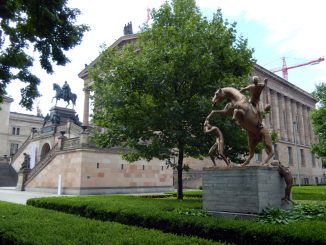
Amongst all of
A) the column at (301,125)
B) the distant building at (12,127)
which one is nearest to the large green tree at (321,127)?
the column at (301,125)

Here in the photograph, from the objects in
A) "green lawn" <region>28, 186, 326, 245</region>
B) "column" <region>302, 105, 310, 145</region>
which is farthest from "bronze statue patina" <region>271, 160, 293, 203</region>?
"column" <region>302, 105, 310, 145</region>

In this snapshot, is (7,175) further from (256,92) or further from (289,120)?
(289,120)

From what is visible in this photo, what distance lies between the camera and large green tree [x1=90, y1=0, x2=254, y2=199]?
1853cm

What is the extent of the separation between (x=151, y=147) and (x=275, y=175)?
8841 mm

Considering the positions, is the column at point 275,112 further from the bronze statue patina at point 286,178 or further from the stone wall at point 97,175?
the bronze statue patina at point 286,178

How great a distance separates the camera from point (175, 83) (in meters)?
19.5

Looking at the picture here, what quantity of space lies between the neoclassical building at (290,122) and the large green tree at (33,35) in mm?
54028

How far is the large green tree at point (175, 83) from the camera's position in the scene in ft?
60.8

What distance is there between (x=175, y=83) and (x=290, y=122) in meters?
66.2

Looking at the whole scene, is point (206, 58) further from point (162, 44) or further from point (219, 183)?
point (219, 183)

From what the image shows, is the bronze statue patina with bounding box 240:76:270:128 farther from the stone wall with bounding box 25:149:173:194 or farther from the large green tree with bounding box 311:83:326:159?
the large green tree with bounding box 311:83:326:159

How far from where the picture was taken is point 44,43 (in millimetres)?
11164

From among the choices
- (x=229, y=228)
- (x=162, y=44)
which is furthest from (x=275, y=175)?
(x=162, y=44)

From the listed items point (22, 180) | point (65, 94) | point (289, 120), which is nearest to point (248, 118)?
point (22, 180)
